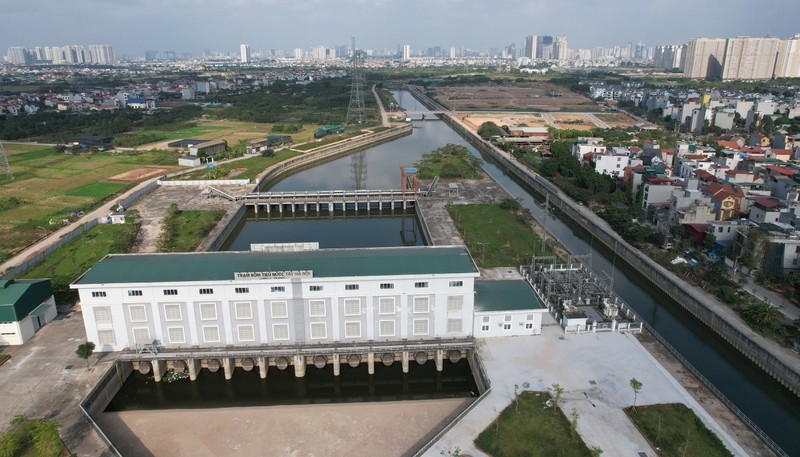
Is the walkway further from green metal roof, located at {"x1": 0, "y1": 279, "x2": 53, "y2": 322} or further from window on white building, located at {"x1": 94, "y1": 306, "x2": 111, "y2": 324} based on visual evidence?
green metal roof, located at {"x1": 0, "y1": 279, "x2": 53, "y2": 322}

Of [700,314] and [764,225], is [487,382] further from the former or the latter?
[764,225]

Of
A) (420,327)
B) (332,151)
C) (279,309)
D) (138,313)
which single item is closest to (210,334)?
(138,313)

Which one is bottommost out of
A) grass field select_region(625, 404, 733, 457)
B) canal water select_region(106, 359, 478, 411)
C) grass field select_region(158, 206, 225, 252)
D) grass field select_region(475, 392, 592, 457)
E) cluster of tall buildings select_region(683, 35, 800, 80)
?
canal water select_region(106, 359, 478, 411)

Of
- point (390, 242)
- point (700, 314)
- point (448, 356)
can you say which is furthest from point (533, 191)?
point (448, 356)

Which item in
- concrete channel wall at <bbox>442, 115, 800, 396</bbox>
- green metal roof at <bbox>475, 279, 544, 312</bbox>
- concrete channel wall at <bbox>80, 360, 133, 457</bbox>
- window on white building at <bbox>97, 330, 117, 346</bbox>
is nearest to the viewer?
concrete channel wall at <bbox>80, 360, 133, 457</bbox>

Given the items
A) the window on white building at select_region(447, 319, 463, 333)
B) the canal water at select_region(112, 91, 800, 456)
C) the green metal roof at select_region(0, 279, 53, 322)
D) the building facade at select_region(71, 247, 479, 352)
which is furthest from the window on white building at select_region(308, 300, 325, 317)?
the green metal roof at select_region(0, 279, 53, 322)

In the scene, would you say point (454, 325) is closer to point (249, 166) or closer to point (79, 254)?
point (79, 254)

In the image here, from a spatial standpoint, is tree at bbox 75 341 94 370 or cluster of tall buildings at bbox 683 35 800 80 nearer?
tree at bbox 75 341 94 370
